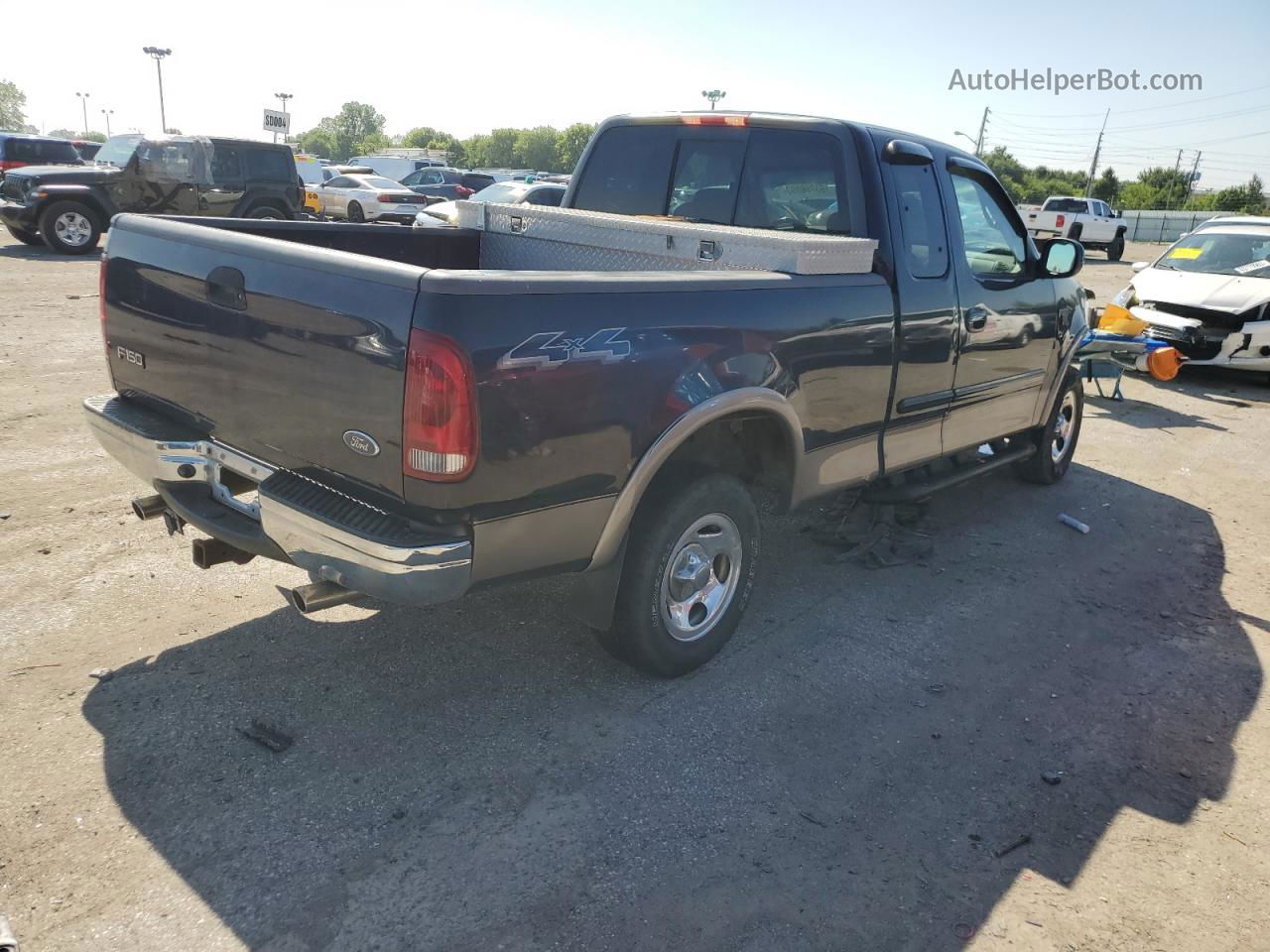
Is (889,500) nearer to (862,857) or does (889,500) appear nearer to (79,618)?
(862,857)

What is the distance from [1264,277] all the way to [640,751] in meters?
11.2

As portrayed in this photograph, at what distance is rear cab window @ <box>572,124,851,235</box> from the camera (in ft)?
14.0

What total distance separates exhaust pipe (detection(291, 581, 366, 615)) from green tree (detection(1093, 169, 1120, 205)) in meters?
83.5

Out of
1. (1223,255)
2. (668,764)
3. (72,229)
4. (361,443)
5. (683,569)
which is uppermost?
(1223,255)

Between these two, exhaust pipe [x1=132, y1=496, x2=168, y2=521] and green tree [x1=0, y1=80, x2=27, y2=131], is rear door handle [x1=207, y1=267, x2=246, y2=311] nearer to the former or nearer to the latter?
exhaust pipe [x1=132, y1=496, x2=168, y2=521]

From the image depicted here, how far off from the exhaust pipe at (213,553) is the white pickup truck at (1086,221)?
107 feet

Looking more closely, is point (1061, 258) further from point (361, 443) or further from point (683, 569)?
point (361, 443)

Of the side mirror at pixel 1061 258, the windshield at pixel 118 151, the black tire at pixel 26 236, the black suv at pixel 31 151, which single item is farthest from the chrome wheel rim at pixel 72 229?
the side mirror at pixel 1061 258

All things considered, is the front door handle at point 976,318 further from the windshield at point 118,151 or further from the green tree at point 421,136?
the green tree at point 421,136

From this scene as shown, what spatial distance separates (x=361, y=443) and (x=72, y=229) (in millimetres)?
16039

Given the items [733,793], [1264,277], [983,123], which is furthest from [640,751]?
[983,123]

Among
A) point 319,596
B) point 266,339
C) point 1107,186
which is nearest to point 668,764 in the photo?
point 319,596

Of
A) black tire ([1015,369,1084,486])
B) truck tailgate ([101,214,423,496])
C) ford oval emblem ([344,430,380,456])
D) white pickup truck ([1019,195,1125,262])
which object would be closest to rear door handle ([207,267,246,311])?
truck tailgate ([101,214,423,496])

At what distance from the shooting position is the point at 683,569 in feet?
11.7
